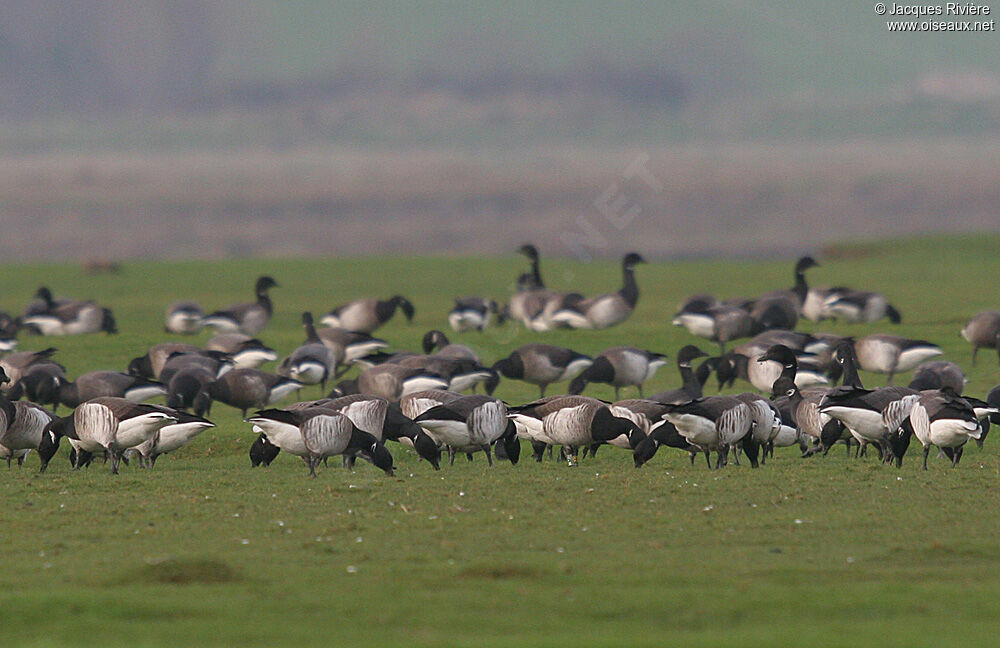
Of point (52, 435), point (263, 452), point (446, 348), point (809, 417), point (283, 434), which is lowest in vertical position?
point (263, 452)

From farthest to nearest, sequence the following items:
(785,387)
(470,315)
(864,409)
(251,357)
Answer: (470,315) < (251,357) < (785,387) < (864,409)

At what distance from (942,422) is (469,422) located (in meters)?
7.39

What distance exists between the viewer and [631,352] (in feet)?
100

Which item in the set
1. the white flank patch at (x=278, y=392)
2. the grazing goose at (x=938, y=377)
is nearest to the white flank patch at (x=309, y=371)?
the white flank patch at (x=278, y=392)

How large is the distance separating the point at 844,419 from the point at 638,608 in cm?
1138

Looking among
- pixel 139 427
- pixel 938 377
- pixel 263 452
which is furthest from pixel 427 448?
pixel 938 377

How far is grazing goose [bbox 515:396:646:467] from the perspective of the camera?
2094 centimetres

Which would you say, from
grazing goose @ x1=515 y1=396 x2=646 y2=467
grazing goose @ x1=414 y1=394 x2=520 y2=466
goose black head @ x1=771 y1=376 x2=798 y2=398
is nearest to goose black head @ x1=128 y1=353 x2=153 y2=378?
grazing goose @ x1=414 y1=394 x2=520 y2=466

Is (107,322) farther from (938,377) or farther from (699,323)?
(938,377)

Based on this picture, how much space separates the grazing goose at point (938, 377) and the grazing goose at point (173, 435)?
567 inches

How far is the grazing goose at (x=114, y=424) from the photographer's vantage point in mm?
19641

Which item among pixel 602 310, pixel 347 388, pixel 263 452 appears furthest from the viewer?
pixel 602 310

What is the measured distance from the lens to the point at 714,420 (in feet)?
64.5

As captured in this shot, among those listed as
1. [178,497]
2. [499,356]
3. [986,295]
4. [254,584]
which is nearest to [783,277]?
[986,295]
